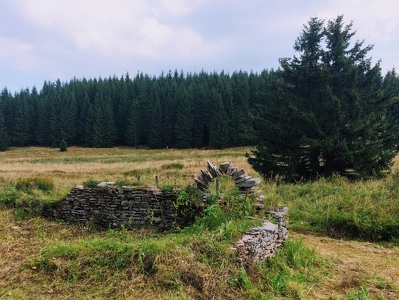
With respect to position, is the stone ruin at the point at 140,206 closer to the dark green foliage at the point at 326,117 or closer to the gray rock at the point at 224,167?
the gray rock at the point at 224,167

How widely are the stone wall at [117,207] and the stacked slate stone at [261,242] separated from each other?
2.70 meters

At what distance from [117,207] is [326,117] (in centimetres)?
1148

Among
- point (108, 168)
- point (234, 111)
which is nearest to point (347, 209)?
point (108, 168)

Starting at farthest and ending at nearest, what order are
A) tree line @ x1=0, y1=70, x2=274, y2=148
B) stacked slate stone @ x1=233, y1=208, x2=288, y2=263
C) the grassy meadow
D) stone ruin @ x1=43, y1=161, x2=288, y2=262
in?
tree line @ x1=0, y1=70, x2=274, y2=148 < stone ruin @ x1=43, y1=161, x2=288, y2=262 < stacked slate stone @ x1=233, y1=208, x2=288, y2=263 < the grassy meadow

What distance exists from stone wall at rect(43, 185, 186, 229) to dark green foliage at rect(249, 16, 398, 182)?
27.9 feet

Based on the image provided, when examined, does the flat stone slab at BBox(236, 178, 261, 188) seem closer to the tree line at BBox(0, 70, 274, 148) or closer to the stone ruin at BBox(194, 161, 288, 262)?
the stone ruin at BBox(194, 161, 288, 262)

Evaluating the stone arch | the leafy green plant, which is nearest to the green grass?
the stone arch

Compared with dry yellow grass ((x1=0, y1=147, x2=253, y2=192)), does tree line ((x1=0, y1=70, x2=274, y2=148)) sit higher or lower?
higher

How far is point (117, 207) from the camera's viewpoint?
980 centimetres

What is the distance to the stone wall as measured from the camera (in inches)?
366

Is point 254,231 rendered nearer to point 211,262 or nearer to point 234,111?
point 211,262

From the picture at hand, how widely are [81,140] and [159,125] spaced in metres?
22.4

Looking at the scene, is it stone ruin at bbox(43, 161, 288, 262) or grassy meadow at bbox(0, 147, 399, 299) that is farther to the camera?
stone ruin at bbox(43, 161, 288, 262)

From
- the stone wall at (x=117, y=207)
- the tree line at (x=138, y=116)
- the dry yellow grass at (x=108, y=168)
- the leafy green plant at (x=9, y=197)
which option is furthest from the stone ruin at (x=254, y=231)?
the tree line at (x=138, y=116)
